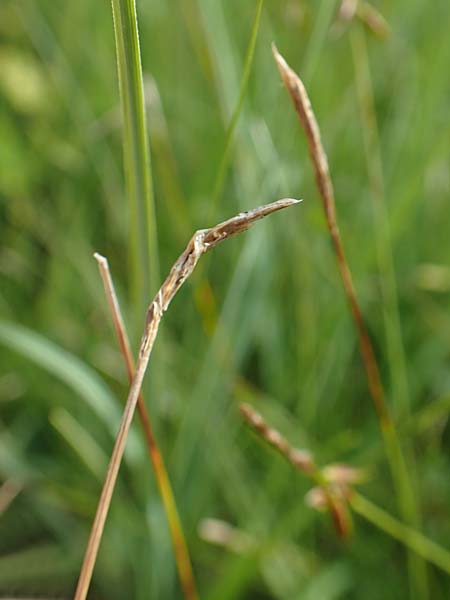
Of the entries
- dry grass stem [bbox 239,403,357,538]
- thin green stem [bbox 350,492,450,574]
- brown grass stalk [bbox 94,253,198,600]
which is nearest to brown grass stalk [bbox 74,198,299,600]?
brown grass stalk [bbox 94,253,198,600]

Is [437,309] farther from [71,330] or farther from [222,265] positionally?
[71,330]

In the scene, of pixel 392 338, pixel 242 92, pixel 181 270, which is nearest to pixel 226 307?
pixel 392 338

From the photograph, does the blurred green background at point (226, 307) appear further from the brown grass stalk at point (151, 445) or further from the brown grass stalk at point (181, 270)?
the brown grass stalk at point (181, 270)

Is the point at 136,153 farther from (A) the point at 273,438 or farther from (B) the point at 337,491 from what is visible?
(B) the point at 337,491

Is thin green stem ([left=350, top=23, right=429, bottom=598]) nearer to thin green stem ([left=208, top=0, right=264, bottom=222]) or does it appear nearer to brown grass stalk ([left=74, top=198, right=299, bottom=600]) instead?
thin green stem ([left=208, top=0, right=264, bottom=222])

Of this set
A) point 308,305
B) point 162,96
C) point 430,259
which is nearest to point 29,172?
point 162,96

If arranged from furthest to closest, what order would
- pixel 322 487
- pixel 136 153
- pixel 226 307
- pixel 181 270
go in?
pixel 226 307 → pixel 322 487 → pixel 136 153 → pixel 181 270

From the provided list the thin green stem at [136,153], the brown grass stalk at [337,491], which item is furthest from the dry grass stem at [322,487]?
the thin green stem at [136,153]
